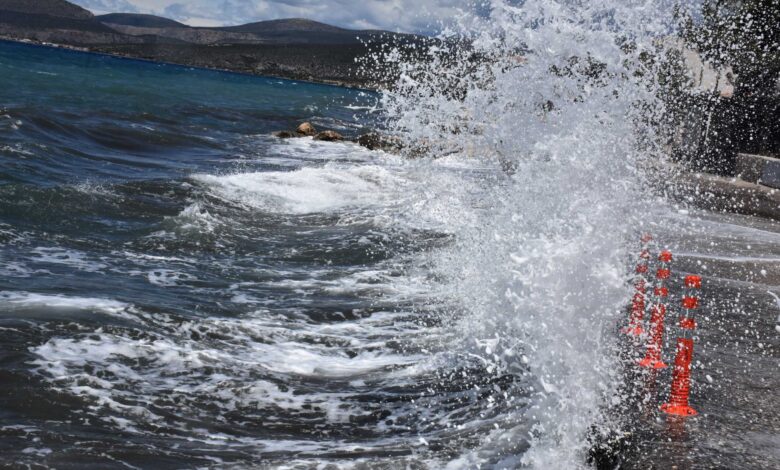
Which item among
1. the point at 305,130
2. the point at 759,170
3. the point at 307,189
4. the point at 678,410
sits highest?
the point at 759,170

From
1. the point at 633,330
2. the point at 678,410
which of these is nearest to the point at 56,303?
the point at 633,330

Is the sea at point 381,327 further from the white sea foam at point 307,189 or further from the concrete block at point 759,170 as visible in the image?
the concrete block at point 759,170

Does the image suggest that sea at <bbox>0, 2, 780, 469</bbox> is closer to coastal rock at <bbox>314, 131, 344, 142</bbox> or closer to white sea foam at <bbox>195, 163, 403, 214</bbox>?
white sea foam at <bbox>195, 163, 403, 214</bbox>

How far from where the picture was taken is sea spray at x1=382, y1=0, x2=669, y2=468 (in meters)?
5.73

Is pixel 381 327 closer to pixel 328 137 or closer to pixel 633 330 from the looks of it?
pixel 633 330

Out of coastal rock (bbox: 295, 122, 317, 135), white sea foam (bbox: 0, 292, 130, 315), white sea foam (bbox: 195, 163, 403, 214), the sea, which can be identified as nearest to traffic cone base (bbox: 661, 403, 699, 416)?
the sea

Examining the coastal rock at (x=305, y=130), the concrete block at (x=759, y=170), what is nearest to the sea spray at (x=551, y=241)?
the concrete block at (x=759, y=170)

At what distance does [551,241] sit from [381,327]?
1.95m

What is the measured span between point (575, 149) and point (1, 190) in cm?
848

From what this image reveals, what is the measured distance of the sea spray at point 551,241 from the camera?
5.73 metres

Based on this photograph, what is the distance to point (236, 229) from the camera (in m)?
12.8

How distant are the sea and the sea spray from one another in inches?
1.0

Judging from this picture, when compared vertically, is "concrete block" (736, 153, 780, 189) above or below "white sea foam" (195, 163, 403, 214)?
above

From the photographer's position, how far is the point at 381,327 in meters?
8.33
